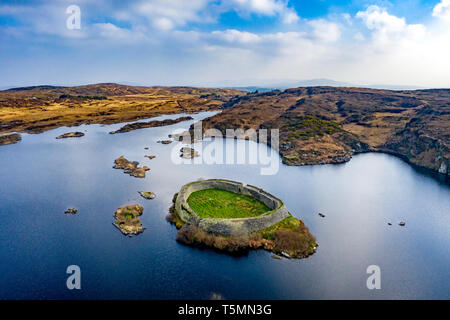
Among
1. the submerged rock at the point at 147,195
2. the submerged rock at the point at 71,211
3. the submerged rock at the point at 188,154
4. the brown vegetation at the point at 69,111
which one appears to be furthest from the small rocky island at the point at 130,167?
the brown vegetation at the point at 69,111

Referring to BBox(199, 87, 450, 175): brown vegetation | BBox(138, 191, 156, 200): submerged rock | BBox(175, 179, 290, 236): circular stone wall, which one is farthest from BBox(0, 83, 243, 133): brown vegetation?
BBox(175, 179, 290, 236): circular stone wall

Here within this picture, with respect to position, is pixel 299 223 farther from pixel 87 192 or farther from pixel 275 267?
pixel 87 192

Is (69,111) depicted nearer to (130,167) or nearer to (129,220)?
(130,167)

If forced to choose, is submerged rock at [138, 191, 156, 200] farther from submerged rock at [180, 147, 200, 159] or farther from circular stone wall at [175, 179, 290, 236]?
submerged rock at [180, 147, 200, 159]

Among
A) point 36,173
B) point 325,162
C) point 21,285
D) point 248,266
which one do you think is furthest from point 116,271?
point 325,162

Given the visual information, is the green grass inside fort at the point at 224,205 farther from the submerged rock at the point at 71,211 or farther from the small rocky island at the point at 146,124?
the small rocky island at the point at 146,124

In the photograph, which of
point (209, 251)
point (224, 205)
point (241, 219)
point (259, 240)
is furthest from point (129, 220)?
point (259, 240)
